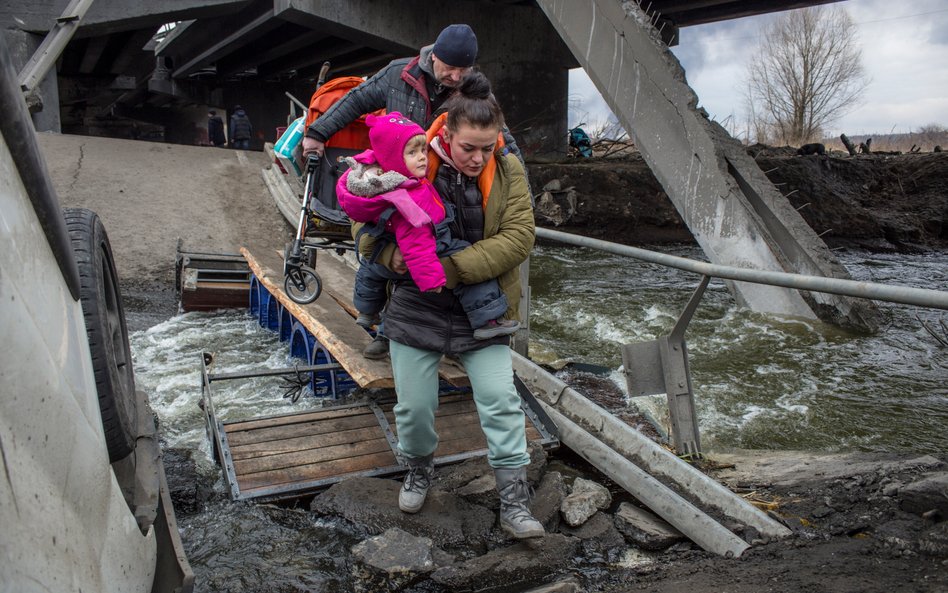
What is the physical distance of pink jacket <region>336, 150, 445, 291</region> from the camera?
2887mm

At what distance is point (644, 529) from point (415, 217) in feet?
5.26

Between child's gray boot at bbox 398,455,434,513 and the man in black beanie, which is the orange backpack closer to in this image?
the man in black beanie

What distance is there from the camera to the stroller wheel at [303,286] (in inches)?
218

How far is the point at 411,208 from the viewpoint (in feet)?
9.43

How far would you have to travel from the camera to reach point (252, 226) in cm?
1081

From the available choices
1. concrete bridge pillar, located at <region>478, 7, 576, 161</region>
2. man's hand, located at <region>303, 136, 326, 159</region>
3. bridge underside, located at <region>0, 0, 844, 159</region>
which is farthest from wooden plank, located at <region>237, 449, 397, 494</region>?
concrete bridge pillar, located at <region>478, 7, 576, 161</region>

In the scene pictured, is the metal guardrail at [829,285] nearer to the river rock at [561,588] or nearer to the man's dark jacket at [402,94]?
the man's dark jacket at [402,94]

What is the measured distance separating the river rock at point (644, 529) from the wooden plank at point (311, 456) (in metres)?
1.21

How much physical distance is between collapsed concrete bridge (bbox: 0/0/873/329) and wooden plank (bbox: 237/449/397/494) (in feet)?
15.1

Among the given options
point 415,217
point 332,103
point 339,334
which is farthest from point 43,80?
point 415,217

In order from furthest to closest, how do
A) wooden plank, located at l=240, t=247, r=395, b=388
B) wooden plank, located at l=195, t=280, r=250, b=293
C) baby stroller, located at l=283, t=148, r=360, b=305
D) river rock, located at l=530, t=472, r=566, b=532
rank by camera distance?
wooden plank, located at l=195, t=280, r=250, b=293 → baby stroller, located at l=283, t=148, r=360, b=305 → wooden plank, located at l=240, t=247, r=395, b=388 → river rock, located at l=530, t=472, r=566, b=532

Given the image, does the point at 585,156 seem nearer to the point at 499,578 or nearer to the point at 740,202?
the point at 740,202

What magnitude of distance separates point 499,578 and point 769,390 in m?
3.99

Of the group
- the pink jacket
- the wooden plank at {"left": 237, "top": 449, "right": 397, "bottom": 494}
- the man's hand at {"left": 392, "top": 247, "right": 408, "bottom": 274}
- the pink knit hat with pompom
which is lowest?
the wooden plank at {"left": 237, "top": 449, "right": 397, "bottom": 494}
